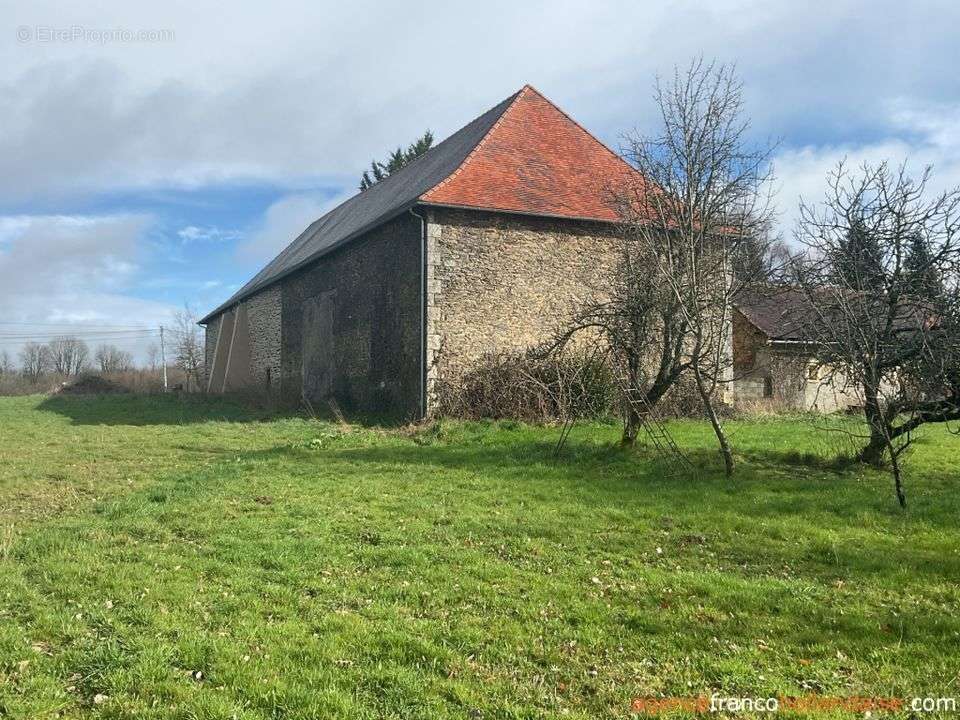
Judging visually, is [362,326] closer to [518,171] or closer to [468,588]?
[518,171]

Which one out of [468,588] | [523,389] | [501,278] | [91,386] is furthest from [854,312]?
[91,386]

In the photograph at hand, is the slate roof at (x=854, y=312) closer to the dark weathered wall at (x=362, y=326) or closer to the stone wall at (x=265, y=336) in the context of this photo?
the dark weathered wall at (x=362, y=326)

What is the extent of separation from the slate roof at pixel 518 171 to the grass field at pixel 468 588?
312 inches

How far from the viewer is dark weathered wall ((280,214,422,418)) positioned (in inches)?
641

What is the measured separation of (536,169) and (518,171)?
54cm

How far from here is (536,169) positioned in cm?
1759

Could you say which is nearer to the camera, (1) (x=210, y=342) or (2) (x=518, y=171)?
(2) (x=518, y=171)

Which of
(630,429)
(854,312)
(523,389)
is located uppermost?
(854,312)

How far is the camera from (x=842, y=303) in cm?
773

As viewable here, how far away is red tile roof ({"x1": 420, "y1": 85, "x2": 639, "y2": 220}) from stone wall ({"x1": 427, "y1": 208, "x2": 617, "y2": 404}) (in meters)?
0.38

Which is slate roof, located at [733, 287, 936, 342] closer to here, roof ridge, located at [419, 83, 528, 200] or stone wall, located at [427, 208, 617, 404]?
stone wall, located at [427, 208, 617, 404]

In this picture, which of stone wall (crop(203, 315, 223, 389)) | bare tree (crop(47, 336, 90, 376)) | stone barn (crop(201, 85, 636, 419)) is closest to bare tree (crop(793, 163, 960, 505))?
stone barn (crop(201, 85, 636, 419))

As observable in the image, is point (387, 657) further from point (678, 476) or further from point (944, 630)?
point (678, 476)

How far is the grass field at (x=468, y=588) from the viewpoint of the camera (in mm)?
3518
